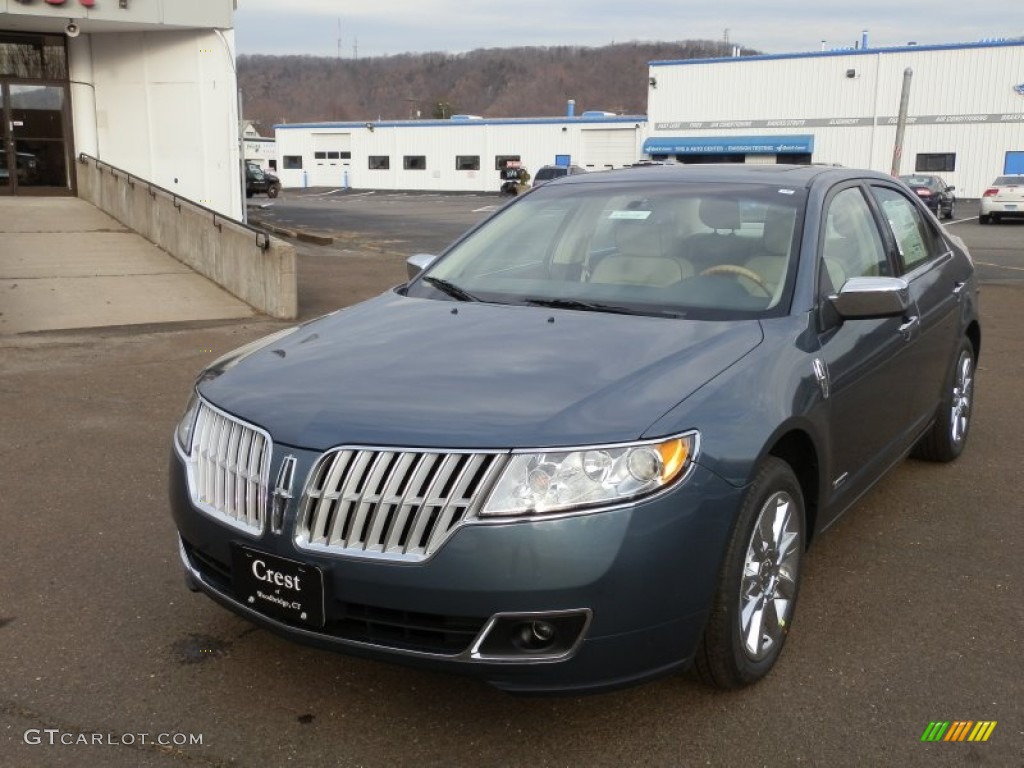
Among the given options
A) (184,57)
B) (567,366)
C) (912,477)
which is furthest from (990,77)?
(567,366)

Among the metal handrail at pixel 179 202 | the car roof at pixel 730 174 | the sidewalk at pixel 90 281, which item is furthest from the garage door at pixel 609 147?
the car roof at pixel 730 174

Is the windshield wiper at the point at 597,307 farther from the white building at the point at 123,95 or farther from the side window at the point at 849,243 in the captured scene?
the white building at the point at 123,95

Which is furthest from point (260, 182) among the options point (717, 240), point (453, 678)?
point (453, 678)

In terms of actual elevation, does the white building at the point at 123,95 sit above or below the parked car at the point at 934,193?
above

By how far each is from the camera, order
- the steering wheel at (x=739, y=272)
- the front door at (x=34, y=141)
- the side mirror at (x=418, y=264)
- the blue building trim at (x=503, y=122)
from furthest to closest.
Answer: the blue building trim at (x=503, y=122), the front door at (x=34, y=141), the side mirror at (x=418, y=264), the steering wheel at (x=739, y=272)

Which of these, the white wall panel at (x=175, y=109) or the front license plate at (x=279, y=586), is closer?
the front license plate at (x=279, y=586)

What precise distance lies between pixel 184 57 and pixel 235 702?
57.9 ft

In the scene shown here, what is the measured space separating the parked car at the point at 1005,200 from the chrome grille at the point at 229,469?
100 ft

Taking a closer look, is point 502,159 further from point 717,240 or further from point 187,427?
point 187,427

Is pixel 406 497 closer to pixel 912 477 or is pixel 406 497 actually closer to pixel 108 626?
pixel 108 626

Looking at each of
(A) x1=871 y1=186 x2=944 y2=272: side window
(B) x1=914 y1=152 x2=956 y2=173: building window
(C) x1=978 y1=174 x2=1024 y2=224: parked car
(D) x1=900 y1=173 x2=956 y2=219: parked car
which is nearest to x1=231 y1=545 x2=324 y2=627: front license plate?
(A) x1=871 y1=186 x2=944 y2=272: side window

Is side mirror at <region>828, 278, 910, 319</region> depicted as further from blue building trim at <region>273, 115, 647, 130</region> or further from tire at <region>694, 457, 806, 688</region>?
blue building trim at <region>273, 115, 647, 130</region>

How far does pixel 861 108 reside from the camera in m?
47.7

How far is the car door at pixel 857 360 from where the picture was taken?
3709 millimetres
